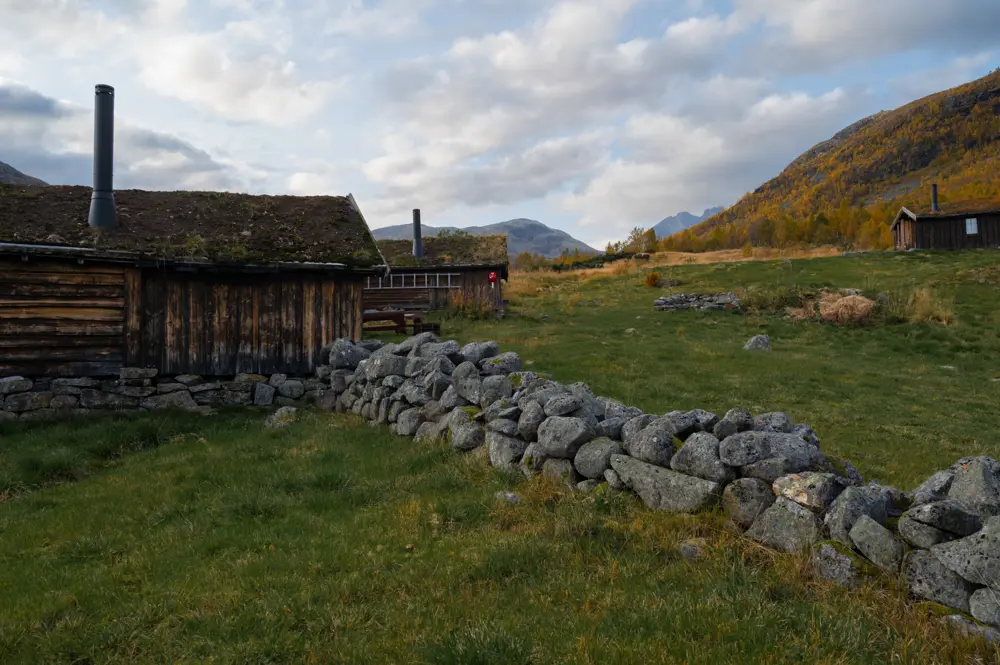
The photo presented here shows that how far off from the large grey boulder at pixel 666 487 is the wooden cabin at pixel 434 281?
27.8 meters

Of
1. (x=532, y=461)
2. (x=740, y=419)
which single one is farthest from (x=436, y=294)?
(x=740, y=419)

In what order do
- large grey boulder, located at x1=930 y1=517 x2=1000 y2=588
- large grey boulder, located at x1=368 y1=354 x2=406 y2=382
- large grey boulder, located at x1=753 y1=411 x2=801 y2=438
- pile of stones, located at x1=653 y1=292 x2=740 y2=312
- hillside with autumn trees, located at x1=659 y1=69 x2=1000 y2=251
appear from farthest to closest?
hillside with autumn trees, located at x1=659 y1=69 x2=1000 y2=251 < pile of stones, located at x1=653 y1=292 x2=740 y2=312 < large grey boulder, located at x1=368 y1=354 x2=406 y2=382 < large grey boulder, located at x1=753 y1=411 x2=801 y2=438 < large grey boulder, located at x1=930 y1=517 x2=1000 y2=588

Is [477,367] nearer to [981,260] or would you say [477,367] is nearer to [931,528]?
[931,528]

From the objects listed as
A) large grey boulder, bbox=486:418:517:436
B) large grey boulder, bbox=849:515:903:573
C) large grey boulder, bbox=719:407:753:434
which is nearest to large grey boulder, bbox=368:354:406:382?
large grey boulder, bbox=486:418:517:436

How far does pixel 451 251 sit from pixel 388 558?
32.4m

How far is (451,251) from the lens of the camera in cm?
3697

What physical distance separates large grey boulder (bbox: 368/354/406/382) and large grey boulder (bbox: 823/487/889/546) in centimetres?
814

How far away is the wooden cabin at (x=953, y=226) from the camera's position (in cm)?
4556

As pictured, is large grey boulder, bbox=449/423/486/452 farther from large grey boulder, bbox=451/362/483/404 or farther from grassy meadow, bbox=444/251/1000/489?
grassy meadow, bbox=444/251/1000/489

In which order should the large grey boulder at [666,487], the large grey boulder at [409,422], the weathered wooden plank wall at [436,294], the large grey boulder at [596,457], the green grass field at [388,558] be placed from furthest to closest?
the weathered wooden plank wall at [436,294] < the large grey boulder at [409,422] < the large grey boulder at [596,457] < the large grey boulder at [666,487] < the green grass field at [388,558]

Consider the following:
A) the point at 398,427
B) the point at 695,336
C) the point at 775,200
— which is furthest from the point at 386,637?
the point at 775,200

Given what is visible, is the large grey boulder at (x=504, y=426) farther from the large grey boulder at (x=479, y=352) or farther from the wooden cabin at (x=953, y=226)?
the wooden cabin at (x=953, y=226)

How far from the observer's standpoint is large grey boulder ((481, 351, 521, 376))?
1015 centimetres

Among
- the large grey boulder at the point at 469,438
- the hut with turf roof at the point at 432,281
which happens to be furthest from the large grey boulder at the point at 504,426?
the hut with turf roof at the point at 432,281
